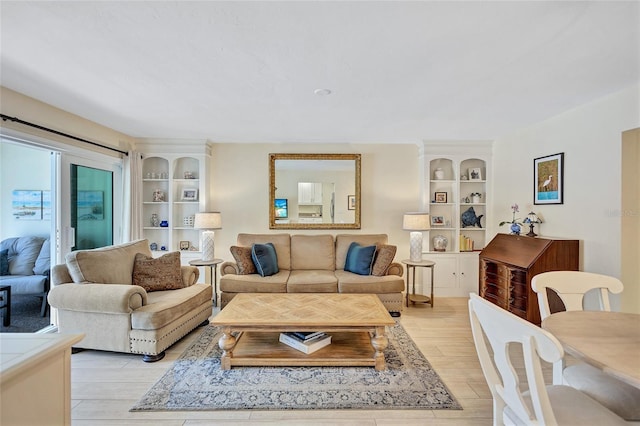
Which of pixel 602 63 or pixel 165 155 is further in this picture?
pixel 165 155

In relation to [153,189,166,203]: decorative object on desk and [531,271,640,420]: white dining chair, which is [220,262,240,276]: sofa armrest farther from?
[531,271,640,420]: white dining chair

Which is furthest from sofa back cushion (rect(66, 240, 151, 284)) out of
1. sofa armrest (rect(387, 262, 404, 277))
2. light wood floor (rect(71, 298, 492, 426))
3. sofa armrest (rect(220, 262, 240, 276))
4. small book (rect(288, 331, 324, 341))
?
sofa armrest (rect(387, 262, 404, 277))

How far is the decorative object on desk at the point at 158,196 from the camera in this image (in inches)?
183

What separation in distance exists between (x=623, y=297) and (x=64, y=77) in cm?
516

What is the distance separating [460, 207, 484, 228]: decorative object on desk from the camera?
462 cm

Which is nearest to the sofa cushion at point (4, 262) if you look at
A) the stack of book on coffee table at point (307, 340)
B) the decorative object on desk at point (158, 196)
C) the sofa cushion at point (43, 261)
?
the sofa cushion at point (43, 261)

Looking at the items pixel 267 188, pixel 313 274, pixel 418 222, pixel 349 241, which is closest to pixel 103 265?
pixel 313 274

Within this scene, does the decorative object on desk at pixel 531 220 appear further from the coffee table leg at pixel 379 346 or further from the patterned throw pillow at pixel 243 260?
the patterned throw pillow at pixel 243 260

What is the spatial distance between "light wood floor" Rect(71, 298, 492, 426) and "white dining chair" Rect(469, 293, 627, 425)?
65 cm

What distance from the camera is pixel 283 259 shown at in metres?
4.32

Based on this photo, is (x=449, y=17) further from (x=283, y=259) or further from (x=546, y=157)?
(x=283, y=259)

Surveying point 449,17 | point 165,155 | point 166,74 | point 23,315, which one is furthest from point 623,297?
point 23,315

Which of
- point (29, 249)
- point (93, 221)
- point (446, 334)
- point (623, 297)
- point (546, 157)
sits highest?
point (546, 157)

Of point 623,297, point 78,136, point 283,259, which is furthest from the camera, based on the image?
point 283,259
